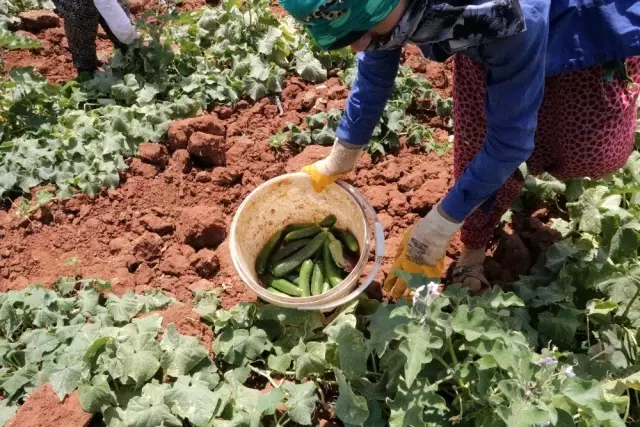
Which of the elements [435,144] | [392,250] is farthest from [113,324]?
[435,144]

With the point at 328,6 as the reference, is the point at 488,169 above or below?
below

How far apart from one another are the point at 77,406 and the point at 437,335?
1522mm

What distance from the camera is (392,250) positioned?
335 cm

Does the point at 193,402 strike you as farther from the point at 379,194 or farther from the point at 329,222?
the point at 379,194

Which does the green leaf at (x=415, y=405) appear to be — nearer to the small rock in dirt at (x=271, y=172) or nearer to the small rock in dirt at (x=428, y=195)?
the small rock in dirt at (x=428, y=195)

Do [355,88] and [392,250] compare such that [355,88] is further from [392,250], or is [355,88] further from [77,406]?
[77,406]

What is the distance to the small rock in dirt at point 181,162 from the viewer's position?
12.4 feet

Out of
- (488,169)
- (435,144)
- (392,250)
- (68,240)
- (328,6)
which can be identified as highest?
(328,6)

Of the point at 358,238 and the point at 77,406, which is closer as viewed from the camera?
the point at 77,406

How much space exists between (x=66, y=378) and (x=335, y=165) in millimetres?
1501

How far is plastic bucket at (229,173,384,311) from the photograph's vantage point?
2.69 m

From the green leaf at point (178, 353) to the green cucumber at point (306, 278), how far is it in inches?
22.7

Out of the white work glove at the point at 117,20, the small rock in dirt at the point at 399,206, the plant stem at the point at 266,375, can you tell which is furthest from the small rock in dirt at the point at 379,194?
the white work glove at the point at 117,20

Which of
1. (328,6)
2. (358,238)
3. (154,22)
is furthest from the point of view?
(154,22)
